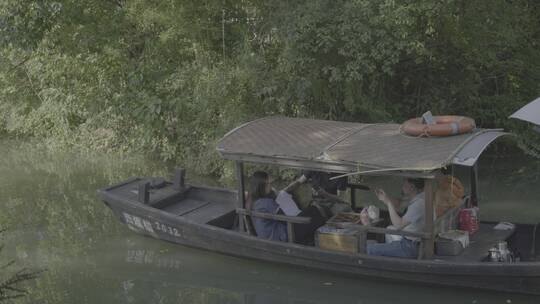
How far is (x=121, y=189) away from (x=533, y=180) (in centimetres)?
676

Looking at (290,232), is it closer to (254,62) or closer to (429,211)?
(429,211)

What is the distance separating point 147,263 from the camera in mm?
8258

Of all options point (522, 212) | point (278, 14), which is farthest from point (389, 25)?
point (522, 212)

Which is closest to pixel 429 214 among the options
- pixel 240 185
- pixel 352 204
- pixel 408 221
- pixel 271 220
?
pixel 408 221

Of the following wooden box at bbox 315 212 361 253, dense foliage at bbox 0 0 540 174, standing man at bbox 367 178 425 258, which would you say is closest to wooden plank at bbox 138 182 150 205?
wooden box at bbox 315 212 361 253

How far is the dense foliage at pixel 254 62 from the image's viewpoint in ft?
35.1

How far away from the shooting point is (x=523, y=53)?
41.4 ft

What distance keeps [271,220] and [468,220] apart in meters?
2.13

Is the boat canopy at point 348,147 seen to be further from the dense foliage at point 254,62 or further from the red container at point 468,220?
the dense foliage at point 254,62

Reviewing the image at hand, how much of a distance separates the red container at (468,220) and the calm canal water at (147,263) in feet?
2.71

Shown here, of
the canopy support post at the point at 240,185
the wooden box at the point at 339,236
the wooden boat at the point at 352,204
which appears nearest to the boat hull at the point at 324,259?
the wooden boat at the point at 352,204

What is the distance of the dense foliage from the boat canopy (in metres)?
3.13

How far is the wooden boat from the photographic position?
6.41 m

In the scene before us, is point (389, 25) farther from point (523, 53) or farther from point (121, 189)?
point (121, 189)
